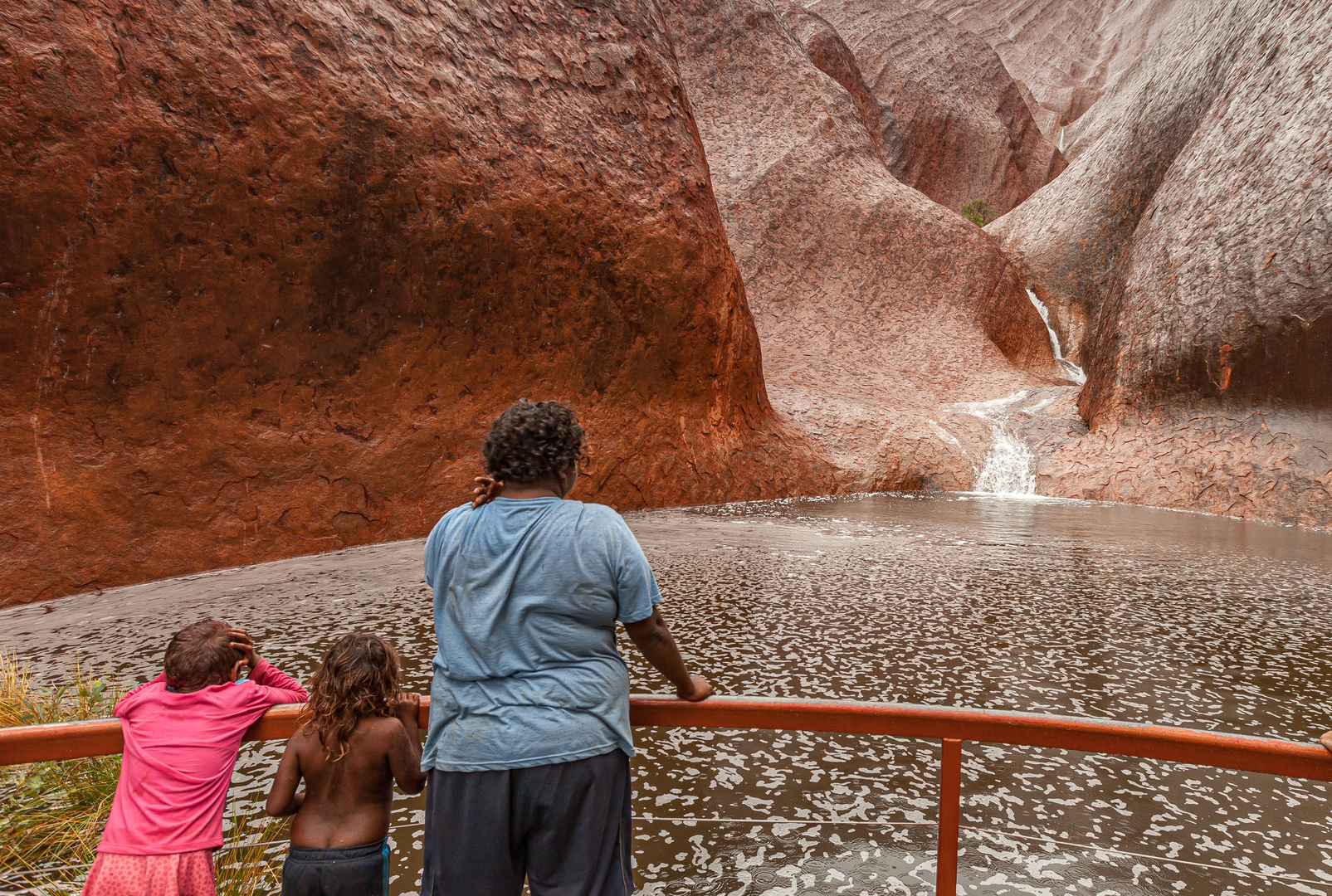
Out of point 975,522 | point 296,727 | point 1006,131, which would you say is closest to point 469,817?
point 296,727

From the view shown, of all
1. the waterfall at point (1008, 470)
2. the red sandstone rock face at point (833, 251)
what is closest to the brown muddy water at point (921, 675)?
the waterfall at point (1008, 470)

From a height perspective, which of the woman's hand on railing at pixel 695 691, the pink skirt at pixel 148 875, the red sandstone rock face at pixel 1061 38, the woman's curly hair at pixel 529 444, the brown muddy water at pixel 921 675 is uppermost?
the red sandstone rock face at pixel 1061 38

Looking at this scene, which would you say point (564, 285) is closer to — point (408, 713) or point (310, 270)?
point (310, 270)

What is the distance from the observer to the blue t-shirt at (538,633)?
1.35 metres

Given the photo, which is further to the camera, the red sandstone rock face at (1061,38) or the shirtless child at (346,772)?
the red sandstone rock face at (1061,38)

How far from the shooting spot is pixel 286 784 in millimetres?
1614

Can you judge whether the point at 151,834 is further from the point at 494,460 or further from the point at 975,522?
the point at 975,522

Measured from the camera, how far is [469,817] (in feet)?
4.39

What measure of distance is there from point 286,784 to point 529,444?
0.90 meters

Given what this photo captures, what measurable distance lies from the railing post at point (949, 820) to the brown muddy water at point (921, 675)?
0.65 meters

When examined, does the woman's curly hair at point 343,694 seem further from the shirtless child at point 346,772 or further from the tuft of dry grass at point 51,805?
the tuft of dry grass at point 51,805

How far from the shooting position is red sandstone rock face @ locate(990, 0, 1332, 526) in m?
11.7

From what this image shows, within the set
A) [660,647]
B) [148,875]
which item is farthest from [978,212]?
[148,875]

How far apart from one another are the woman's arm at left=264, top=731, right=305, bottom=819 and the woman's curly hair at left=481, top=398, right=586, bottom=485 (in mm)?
747
